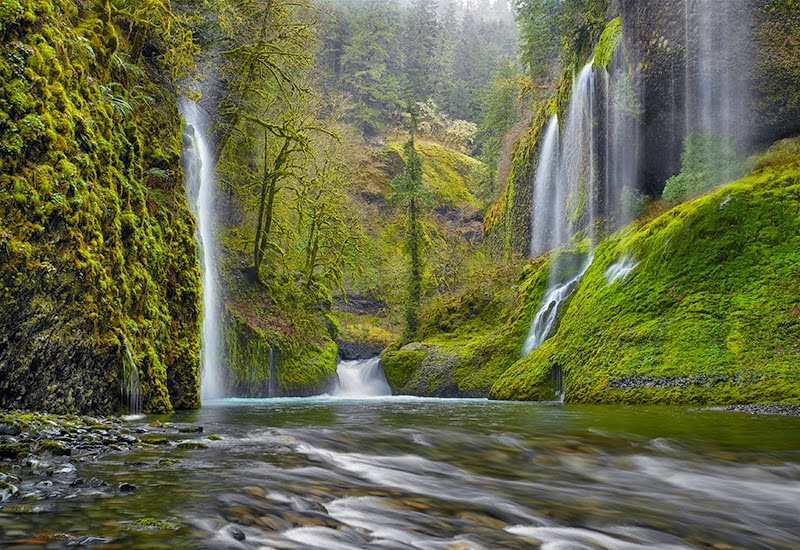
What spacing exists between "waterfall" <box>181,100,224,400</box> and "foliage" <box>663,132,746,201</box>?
444 inches

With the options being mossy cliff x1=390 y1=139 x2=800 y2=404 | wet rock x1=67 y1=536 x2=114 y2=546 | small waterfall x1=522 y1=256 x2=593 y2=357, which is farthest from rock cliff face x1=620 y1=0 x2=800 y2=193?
wet rock x1=67 y1=536 x2=114 y2=546

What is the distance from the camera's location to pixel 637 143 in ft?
53.1

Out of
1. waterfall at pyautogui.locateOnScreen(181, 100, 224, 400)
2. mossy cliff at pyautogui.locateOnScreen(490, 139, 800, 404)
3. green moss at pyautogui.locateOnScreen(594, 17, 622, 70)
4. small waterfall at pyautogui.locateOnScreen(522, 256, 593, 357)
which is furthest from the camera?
green moss at pyautogui.locateOnScreen(594, 17, 622, 70)

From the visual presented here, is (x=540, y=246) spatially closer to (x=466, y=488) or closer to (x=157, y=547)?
(x=466, y=488)

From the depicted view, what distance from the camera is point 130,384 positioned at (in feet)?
25.0

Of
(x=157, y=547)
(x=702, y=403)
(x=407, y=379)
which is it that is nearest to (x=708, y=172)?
(x=702, y=403)

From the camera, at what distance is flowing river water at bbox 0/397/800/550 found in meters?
2.75

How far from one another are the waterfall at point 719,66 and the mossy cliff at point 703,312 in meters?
1.43

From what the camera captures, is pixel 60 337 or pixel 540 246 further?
pixel 540 246

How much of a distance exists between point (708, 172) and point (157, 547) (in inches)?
563

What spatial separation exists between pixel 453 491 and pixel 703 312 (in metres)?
7.93

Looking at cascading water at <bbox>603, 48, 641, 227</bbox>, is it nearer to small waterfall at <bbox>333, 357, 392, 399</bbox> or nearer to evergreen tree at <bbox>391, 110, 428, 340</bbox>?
evergreen tree at <bbox>391, 110, 428, 340</bbox>

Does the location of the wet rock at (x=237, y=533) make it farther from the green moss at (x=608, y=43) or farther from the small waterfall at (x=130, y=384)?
the green moss at (x=608, y=43)

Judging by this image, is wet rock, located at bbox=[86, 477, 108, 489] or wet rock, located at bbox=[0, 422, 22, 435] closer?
wet rock, located at bbox=[86, 477, 108, 489]
